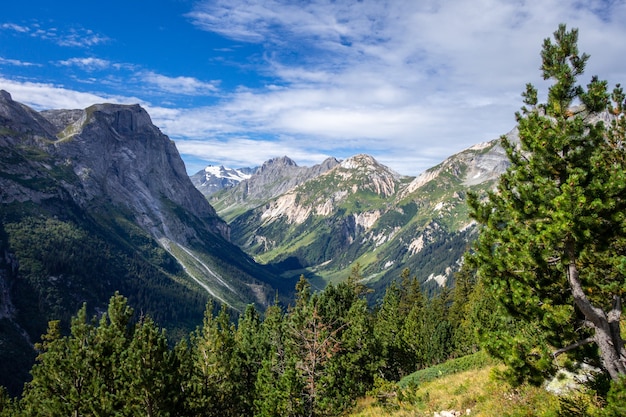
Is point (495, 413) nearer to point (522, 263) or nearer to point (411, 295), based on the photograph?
point (522, 263)

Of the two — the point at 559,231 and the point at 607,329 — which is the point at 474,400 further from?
the point at 559,231

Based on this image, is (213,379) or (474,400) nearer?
(474,400)

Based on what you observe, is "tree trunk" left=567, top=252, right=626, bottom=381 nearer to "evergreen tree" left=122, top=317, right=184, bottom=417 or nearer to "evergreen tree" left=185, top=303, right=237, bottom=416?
"evergreen tree" left=122, top=317, right=184, bottom=417

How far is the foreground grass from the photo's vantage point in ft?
41.5

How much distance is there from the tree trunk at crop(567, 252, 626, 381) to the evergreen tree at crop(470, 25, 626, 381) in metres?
0.03

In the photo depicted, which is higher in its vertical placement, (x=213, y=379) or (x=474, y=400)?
(x=474, y=400)

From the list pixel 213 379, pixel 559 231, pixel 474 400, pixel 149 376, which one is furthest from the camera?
pixel 213 379

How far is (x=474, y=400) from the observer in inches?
653

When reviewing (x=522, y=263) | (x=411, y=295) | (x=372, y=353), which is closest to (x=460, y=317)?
(x=411, y=295)

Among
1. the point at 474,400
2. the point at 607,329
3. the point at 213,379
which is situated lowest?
the point at 213,379

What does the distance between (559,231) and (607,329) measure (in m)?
3.61

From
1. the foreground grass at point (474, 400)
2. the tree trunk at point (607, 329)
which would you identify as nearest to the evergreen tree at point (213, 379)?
the foreground grass at point (474, 400)

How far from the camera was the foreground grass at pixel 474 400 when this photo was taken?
12.7 metres

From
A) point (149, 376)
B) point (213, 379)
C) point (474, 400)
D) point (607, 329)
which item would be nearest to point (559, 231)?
point (607, 329)
